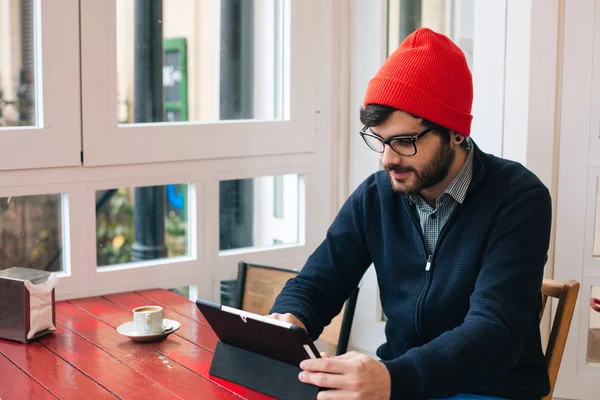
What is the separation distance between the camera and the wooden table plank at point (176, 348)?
1.66 metres

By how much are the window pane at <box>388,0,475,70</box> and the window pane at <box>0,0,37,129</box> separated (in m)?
1.19

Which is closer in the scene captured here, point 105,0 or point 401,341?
point 401,341

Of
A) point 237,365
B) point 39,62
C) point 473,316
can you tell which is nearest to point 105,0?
point 39,62

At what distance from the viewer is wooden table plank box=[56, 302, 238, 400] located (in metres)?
1.64

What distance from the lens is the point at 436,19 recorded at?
268cm

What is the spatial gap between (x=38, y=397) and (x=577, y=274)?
5.47 ft

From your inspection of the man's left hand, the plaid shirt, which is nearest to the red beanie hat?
the plaid shirt

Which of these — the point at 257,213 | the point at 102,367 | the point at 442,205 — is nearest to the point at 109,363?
the point at 102,367

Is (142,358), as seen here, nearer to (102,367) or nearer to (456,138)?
(102,367)

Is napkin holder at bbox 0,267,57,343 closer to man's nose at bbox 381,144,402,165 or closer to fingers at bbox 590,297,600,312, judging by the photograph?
A: man's nose at bbox 381,144,402,165

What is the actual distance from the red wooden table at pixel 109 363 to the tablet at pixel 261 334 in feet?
0.31

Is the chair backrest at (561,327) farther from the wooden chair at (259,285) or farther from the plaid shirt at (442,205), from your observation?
the wooden chair at (259,285)

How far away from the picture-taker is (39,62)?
2.32 metres

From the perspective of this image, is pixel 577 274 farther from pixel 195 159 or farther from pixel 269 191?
pixel 195 159
